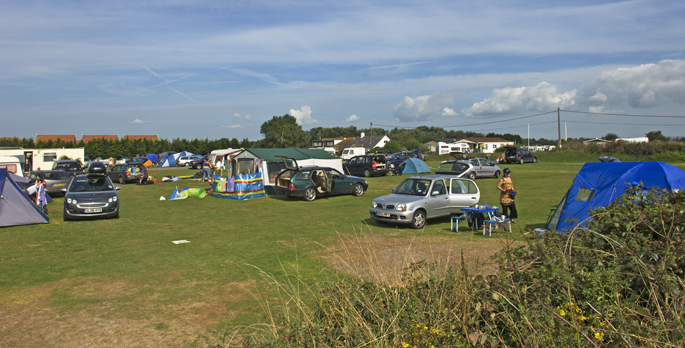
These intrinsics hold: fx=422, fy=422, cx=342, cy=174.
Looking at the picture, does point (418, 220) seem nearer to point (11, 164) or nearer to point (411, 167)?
point (411, 167)

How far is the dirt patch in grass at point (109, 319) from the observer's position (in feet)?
15.5

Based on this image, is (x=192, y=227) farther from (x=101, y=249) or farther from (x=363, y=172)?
(x=363, y=172)

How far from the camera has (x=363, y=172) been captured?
100 feet

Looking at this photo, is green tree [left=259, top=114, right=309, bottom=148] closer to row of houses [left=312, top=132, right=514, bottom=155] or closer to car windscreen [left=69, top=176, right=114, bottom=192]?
row of houses [left=312, top=132, right=514, bottom=155]

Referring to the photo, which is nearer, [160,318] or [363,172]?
[160,318]

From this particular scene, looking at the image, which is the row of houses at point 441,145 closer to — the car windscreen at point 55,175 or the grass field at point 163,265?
the car windscreen at point 55,175

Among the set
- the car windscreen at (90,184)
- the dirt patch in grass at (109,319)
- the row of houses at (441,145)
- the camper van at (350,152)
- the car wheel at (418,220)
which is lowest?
the dirt patch in grass at (109,319)

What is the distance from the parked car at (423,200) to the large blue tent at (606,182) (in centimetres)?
300

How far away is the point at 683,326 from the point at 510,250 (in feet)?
4.56

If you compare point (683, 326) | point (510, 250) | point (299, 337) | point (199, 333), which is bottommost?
point (199, 333)

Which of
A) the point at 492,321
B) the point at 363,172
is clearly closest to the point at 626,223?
the point at 492,321

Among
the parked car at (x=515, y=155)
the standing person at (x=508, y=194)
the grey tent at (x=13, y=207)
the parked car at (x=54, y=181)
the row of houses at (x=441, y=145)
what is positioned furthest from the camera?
the row of houses at (x=441, y=145)

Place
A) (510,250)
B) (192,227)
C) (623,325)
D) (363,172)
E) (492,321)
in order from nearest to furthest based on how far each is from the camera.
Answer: (623,325), (492,321), (510,250), (192,227), (363,172)

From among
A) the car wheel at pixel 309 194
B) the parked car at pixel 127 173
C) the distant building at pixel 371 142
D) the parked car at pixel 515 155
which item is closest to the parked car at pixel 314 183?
the car wheel at pixel 309 194
